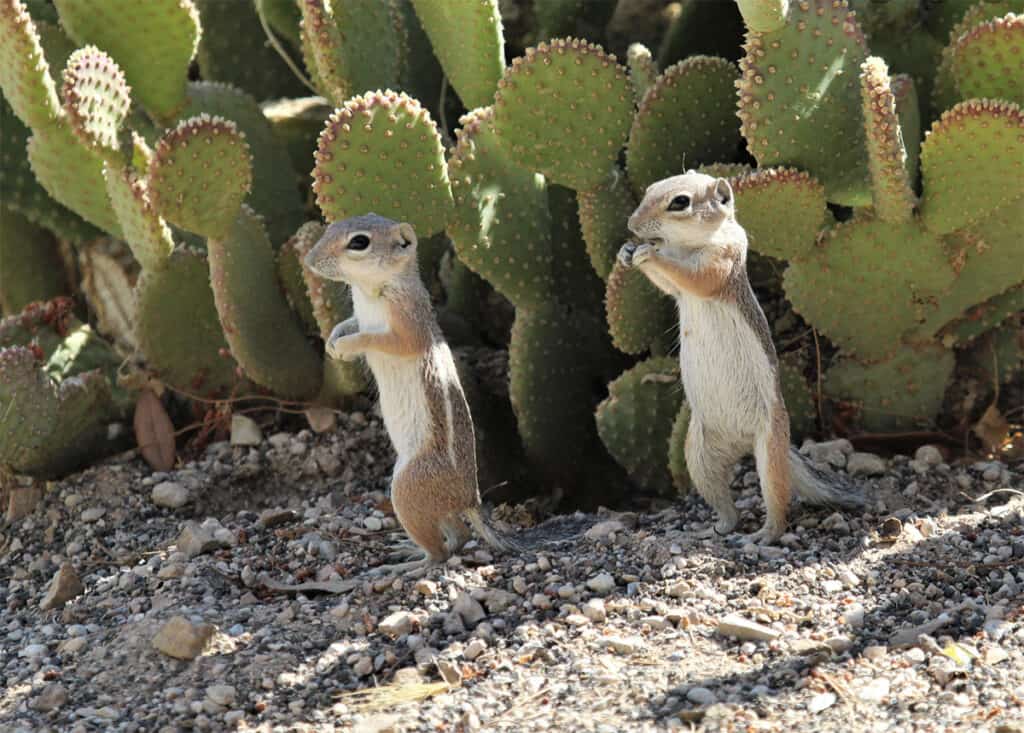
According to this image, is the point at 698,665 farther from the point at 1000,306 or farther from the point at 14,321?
the point at 14,321

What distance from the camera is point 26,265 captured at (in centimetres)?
780

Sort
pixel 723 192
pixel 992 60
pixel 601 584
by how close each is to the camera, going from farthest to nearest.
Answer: pixel 992 60 < pixel 723 192 < pixel 601 584

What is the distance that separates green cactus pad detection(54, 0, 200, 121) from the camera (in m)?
6.10

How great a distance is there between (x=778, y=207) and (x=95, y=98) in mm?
2792

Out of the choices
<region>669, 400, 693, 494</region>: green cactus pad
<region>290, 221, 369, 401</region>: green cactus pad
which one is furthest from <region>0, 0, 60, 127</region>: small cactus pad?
<region>669, 400, 693, 494</region>: green cactus pad

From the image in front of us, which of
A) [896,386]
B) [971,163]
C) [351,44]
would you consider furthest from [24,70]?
[896,386]

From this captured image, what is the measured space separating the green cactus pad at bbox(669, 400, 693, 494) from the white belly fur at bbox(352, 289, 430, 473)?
120 centimetres

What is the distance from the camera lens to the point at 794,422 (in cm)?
585

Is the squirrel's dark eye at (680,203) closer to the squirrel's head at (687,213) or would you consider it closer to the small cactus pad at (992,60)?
the squirrel's head at (687,213)

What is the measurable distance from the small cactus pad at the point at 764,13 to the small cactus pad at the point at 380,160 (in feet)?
4.13

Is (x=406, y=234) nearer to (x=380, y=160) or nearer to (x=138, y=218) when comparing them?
(x=380, y=160)

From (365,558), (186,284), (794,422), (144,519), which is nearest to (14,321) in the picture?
(186,284)

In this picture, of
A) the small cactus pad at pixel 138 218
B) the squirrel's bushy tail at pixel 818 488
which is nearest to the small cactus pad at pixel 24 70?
the small cactus pad at pixel 138 218

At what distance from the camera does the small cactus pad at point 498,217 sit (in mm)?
5574
